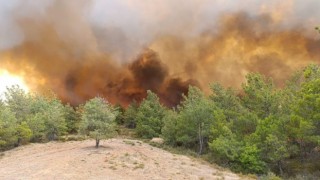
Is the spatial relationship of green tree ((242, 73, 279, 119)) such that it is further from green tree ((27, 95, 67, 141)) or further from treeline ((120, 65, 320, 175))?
green tree ((27, 95, 67, 141))

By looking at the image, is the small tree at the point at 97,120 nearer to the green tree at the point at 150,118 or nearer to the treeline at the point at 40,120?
the treeline at the point at 40,120

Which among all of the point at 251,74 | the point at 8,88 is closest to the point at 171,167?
the point at 251,74

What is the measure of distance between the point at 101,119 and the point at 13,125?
2263cm

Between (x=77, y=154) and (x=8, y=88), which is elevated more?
(x=8, y=88)

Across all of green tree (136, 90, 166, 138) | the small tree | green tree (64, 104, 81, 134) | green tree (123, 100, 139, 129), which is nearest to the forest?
the small tree

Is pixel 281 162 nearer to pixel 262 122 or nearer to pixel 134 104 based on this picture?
pixel 262 122

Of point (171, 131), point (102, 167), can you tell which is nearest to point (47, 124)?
point (171, 131)

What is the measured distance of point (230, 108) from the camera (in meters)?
62.3

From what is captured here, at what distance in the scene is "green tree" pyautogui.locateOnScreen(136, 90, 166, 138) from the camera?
3411 inches

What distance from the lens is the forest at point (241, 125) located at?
42875 mm

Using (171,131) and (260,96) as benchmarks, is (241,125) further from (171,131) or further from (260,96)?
(171,131)

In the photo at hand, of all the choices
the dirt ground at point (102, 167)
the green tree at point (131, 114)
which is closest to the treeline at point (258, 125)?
the dirt ground at point (102, 167)

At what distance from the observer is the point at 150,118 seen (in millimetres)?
87438

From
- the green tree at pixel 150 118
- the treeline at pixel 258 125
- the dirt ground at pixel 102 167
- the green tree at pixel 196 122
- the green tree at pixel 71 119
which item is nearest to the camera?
the dirt ground at pixel 102 167
